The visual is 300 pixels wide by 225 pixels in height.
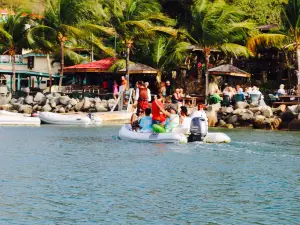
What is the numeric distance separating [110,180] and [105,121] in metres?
23.2

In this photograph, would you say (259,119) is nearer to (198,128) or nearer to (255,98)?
(255,98)

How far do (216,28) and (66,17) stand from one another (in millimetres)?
12734

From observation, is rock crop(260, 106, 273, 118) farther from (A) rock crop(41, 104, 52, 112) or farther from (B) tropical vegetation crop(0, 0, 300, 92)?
(A) rock crop(41, 104, 52, 112)

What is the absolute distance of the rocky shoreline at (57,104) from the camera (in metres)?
51.2

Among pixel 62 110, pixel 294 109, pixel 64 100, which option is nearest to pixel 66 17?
pixel 64 100

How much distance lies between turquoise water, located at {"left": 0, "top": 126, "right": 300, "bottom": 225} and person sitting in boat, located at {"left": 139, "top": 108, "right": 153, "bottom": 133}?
0.63 metres

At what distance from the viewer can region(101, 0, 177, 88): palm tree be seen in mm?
55094

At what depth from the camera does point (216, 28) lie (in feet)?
174

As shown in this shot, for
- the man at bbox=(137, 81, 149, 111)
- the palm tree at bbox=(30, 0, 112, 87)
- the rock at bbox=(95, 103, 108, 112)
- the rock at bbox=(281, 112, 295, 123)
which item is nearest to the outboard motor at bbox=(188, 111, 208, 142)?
the man at bbox=(137, 81, 149, 111)

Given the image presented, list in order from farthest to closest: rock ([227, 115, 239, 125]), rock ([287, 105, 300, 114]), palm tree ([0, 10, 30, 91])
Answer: palm tree ([0, 10, 30, 91])
rock ([227, 115, 239, 125])
rock ([287, 105, 300, 114])

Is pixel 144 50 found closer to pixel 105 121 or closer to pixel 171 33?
pixel 171 33

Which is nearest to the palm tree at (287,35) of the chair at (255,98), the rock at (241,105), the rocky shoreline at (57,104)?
the chair at (255,98)

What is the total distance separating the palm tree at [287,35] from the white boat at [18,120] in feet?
57.8

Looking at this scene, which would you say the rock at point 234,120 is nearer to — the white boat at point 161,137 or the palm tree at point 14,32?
the white boat at point 161,137
